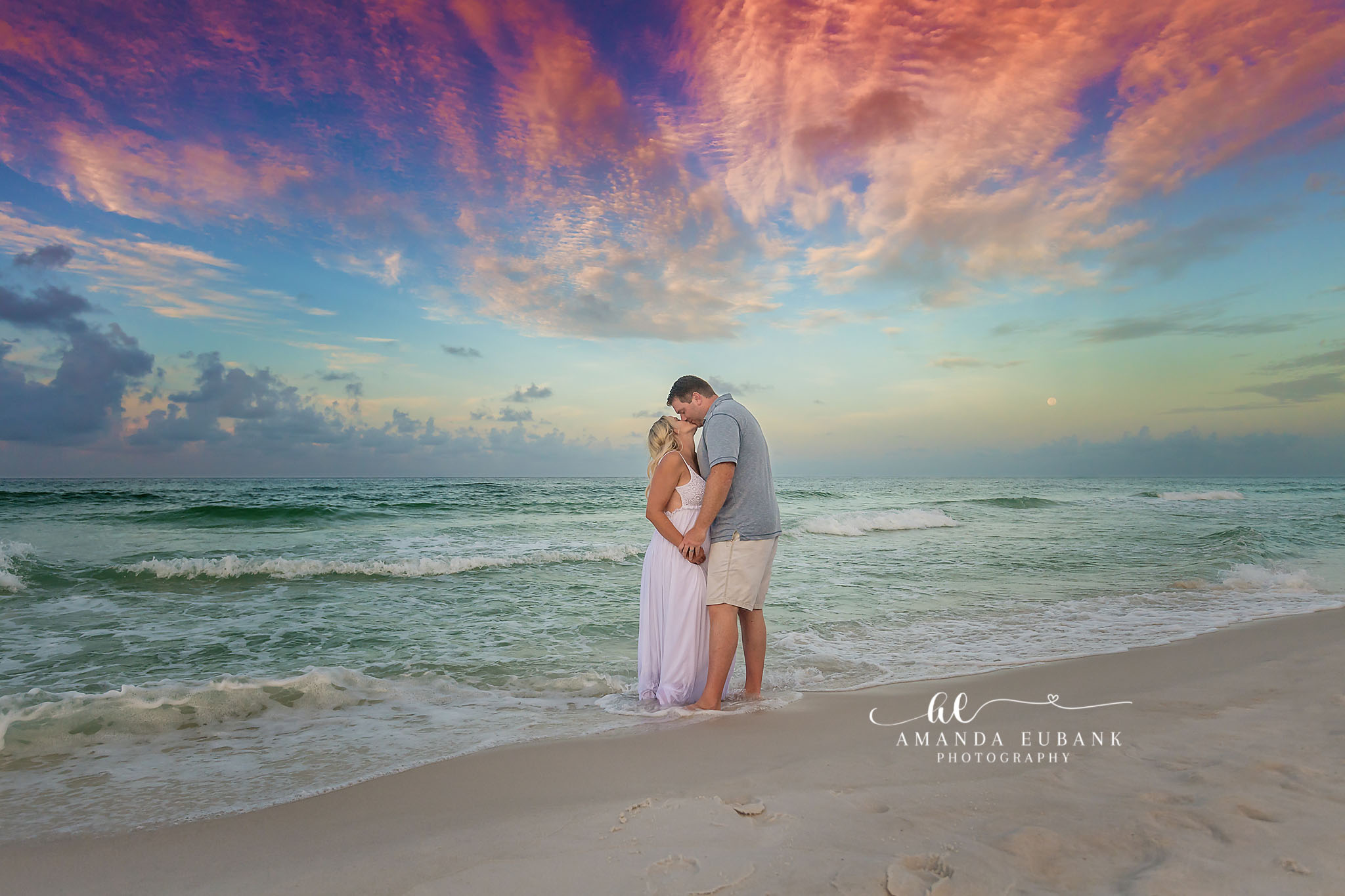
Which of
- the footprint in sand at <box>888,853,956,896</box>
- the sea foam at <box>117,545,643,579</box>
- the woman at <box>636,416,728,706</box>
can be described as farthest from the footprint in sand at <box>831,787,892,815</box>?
the sea foam at <box>117,545,643,579</box>

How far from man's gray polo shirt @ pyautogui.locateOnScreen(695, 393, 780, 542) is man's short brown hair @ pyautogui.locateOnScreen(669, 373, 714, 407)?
0.58 ft

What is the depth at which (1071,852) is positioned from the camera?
7.40 feet

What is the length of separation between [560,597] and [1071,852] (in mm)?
7713

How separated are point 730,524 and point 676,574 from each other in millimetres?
540

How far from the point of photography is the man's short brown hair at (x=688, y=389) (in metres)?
4.61

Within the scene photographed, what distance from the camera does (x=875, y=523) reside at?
21.8 metres

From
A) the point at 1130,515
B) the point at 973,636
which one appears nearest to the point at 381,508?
the point at 973,636

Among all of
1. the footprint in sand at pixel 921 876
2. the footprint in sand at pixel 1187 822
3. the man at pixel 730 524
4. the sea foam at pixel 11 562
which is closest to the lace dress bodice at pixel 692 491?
the man at pixel 730 524

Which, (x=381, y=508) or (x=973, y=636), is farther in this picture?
(x=381, y=508)

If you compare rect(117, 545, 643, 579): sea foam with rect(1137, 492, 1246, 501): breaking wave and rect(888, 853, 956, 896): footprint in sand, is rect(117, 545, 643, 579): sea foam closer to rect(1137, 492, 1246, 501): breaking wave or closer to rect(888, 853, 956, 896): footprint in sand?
rect(888, 853, 956, 896): footprint in sand

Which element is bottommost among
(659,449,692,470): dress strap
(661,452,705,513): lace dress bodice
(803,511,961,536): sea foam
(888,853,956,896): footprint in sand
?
(803,511,961,536): sea foam

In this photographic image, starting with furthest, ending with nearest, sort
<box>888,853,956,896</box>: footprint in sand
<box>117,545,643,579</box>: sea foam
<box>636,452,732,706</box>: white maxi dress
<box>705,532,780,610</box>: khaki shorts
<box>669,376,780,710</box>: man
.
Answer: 1. <box>117,545,643,579</box>: sea foam
2. <box>636,452,732,706</box>: white maxi dress
3. <box>705,532,780,610</box>: khaki shorts
4. <box>669,376,780,710</box>: man
5. <box>888,853,956,896</box>: footprint in sand

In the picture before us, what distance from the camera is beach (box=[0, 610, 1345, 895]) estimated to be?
2158 mm

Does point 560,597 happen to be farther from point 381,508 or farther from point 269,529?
point 381,508
